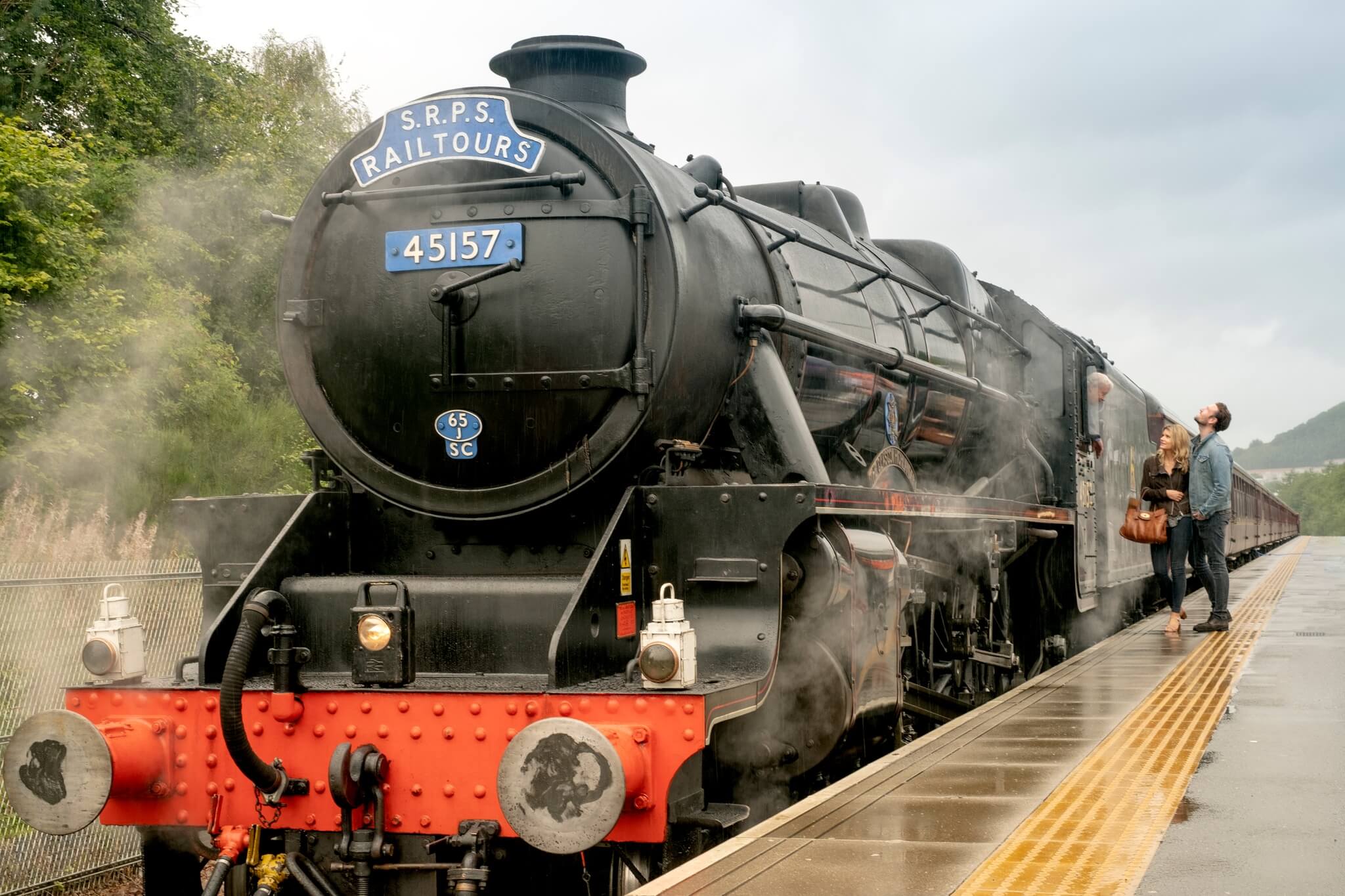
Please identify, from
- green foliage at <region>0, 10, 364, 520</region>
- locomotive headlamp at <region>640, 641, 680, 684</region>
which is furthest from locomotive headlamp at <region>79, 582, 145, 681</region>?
green foliage at <region>0, 10, 364, 520</region>

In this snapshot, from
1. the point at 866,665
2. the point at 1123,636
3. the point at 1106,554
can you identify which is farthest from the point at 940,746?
the point at 1106,554

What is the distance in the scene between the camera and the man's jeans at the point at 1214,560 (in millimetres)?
8688

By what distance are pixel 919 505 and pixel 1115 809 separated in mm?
1723

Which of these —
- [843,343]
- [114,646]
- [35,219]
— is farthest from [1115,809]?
[35,219]

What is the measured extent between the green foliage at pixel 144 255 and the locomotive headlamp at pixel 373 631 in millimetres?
10082

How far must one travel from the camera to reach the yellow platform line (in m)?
3.14

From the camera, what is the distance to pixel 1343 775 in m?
4.31

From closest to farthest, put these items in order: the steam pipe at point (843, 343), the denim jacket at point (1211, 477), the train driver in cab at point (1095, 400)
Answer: the steam pipe at point (843, 343)
the denim jacket at point (1211, 477)
the train driver in cab at point (1095, 400)

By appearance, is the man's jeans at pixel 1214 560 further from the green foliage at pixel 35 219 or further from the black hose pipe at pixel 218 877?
the green foliage at pixel 35 219

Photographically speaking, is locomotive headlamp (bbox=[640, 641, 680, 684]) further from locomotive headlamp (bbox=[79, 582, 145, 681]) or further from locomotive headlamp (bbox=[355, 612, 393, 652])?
locomotive headlamp (bbox=[79, 582, 145, 681])

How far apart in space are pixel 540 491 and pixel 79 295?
11.2 meters

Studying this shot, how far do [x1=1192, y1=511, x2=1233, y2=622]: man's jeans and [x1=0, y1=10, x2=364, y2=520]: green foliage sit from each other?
10.5 metres

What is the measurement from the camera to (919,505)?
531 cm

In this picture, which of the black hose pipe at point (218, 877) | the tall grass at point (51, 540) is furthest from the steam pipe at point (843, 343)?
the tall grass at point (51, 540)
